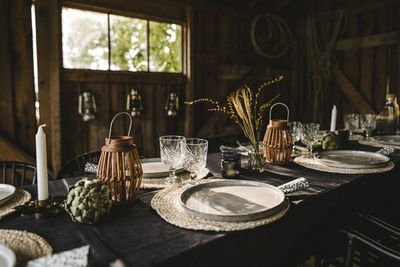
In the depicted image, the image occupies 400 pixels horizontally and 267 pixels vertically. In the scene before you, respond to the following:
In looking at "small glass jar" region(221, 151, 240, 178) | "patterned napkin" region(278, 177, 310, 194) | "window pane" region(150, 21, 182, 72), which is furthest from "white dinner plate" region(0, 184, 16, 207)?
"window pane" region(150, 21, 182, 72)

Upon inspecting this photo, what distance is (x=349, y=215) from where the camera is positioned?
1.66 m

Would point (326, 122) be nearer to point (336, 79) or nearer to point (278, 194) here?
point (336, 79)

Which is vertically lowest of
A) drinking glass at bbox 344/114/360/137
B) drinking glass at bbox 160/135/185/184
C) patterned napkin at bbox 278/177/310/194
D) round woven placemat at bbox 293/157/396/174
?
patterned napkin at bbox 278/177/310/194

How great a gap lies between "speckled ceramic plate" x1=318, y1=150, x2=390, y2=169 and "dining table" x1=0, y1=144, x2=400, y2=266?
0.65ft

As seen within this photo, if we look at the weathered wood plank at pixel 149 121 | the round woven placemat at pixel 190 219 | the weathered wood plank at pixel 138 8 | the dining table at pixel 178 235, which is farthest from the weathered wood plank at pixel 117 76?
the round woven placemat at pixel 190 219

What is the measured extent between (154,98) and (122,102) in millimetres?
436

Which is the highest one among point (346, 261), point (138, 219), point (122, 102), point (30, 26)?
point (30, 26)

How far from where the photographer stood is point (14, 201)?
1184 mm

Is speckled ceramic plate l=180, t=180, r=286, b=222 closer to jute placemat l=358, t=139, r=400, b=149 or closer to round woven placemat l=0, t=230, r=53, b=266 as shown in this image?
round woven placemat l=0, t=230, r=53, b=266

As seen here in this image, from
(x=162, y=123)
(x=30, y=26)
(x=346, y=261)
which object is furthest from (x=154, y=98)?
(x=346, y=261)

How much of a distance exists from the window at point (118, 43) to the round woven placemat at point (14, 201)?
231cm

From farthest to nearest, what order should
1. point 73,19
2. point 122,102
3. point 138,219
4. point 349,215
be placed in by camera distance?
point 122,102 < point 73,19 < point 349,215 < point 138,219

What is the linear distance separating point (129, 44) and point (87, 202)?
10.8 ft

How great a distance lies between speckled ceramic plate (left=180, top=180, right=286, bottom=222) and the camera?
1.00 meters
